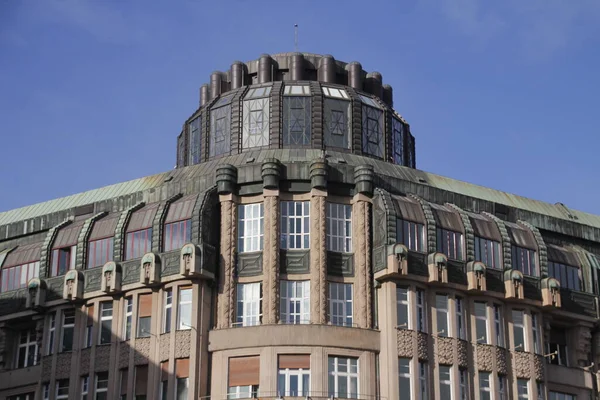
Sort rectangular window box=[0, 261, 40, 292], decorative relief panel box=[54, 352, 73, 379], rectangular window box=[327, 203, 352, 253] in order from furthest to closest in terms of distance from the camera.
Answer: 1. rectangular window box=[0, 261, 40, 292]
2. decorative relief panel box=[54, 352, 73, 379]
3. rectangular window box=[327, 203, 352, 253]

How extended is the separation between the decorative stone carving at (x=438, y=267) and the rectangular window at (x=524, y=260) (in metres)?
6.10

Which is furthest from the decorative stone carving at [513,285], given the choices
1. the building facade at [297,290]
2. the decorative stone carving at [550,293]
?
the decorative stone carving at [550,293]

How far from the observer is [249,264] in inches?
2832

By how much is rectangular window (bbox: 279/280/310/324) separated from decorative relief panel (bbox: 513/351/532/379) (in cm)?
1313

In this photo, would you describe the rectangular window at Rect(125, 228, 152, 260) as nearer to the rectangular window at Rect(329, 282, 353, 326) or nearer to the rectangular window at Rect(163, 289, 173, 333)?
the rectangular window at Rect(163, 289, 173, 333)

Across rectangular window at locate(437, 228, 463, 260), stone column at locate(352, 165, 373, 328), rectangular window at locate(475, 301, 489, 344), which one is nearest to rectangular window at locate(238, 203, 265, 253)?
stone column at locate(352, 165, 373, 328)

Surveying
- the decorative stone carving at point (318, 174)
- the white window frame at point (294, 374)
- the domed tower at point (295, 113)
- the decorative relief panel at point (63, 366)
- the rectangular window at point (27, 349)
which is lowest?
the white window frame at point (294, 374)

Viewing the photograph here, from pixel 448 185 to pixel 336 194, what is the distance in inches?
473

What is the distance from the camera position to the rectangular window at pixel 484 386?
7256cm

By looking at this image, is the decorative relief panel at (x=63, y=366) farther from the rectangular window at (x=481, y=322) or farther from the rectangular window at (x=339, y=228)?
the rectangular window at (x=481, y=322)

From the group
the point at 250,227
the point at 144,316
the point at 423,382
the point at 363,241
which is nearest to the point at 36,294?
the point at 144,316

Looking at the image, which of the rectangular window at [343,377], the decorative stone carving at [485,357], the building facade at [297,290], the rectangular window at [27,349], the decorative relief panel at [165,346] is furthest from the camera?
the rectangular window at [27,349]

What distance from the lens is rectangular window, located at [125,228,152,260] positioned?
73.8 meters

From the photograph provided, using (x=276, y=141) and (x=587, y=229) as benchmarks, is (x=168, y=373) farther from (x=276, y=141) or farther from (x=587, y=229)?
(x=587, y=229)
